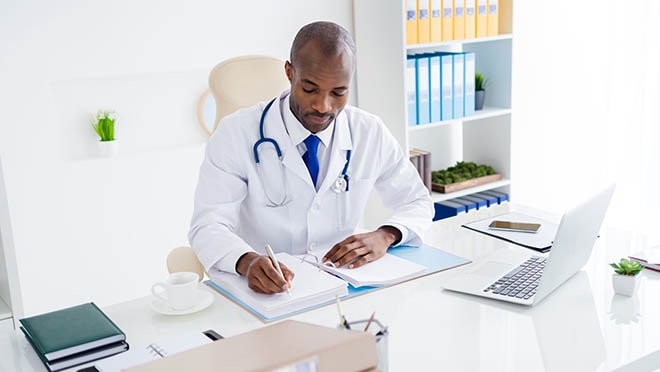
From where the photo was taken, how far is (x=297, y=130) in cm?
215

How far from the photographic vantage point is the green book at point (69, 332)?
1479 mm

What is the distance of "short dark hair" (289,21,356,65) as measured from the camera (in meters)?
1.94

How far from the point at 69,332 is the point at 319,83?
0.87 m

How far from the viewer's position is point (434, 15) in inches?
139

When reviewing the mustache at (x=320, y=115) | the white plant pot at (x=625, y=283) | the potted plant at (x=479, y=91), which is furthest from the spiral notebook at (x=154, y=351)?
the potted plant at (x=479, y=91)

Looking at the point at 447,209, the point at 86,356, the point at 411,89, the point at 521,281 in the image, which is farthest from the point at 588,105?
the point at 86,356

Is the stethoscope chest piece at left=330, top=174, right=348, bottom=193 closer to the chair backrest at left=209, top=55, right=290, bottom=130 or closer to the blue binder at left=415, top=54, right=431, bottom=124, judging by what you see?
the chair backrest at left=209, top=55, right=290, bottom=130

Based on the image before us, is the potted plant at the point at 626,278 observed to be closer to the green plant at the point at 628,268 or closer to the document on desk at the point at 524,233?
the green plant at the point at 628,268

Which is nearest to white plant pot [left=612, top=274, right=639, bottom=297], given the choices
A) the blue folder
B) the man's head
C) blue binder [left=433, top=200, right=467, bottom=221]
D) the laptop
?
the laptop

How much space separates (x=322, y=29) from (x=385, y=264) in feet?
2.06

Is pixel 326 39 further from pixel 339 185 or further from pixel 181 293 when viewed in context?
pixel 181 293

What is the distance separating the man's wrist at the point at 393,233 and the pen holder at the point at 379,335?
777mm

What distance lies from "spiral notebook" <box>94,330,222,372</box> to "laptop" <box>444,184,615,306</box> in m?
0.61

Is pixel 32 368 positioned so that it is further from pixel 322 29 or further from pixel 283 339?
pixel 322 29
